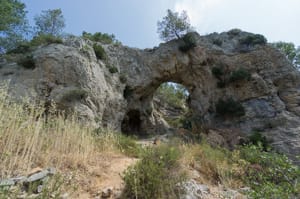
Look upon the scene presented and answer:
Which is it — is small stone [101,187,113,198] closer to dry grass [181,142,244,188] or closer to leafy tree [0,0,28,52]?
dry grass [181,142,244,188]

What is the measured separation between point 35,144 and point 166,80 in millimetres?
16970

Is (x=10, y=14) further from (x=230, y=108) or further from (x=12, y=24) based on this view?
(x=230, y=108)

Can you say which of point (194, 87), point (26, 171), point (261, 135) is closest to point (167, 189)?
point (26, 171)

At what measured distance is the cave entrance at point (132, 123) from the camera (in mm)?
19531

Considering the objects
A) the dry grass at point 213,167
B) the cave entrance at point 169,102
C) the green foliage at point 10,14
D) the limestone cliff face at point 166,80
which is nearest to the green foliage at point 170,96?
the cave entrance at point 169,102

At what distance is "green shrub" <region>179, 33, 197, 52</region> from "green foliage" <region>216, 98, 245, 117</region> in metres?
4.79

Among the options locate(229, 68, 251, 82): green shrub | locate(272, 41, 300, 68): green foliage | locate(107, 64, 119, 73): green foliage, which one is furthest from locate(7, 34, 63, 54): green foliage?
locate(272, 41, 300, 68): green foliage

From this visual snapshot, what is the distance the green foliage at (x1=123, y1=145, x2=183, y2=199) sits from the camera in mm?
3746

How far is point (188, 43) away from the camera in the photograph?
19.5 metres

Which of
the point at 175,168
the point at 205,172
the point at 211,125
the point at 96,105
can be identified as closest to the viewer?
the point at 175,168

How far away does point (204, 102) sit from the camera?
63.9ft

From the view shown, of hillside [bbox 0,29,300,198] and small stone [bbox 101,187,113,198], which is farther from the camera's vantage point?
hillside [bbox 0,29,300,198]

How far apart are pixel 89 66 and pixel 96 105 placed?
2166 mm

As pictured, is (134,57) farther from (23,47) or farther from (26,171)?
(26,171)
